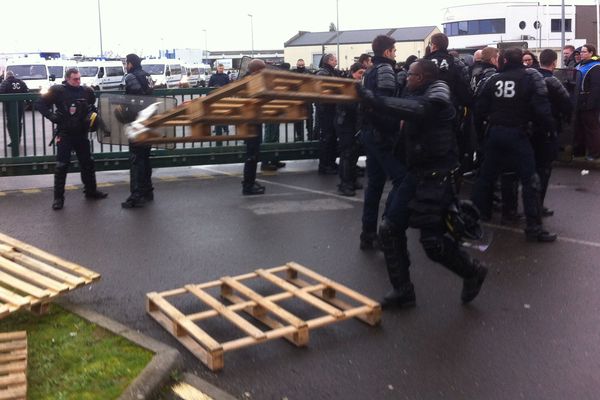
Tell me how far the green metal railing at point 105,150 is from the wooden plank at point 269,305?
5658mm

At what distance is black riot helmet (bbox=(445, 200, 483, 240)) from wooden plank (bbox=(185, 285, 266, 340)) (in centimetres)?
159

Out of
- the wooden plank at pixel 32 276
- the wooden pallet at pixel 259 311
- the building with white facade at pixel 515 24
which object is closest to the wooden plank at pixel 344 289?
the wooden pallet at pixel 259 311

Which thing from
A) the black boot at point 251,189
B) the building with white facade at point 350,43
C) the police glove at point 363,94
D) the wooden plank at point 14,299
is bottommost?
the wooden plank at point 14,299

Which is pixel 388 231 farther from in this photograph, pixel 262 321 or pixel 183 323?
pixel 183 323

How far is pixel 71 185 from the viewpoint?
1133cm

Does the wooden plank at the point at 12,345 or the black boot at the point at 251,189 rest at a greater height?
the black boot at the point at 251,189

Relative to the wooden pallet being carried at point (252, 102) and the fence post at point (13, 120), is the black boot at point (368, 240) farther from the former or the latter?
the fence post at point (13, 120)

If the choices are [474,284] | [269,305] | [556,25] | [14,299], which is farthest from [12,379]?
[556,25]

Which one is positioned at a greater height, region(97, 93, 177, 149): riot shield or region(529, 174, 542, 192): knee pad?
region(97, 93, 177, 149): riot shield

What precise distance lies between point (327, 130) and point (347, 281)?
5495 mm

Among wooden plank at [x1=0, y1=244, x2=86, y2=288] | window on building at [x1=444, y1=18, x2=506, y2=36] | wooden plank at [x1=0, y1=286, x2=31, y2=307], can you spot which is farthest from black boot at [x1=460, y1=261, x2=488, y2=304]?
window on building at [x1=444, y1=18, x2=506, y2=36]

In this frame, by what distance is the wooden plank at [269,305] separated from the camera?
4812 mm

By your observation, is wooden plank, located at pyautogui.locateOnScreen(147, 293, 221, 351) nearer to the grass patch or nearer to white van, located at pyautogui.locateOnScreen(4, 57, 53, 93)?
the grass patch

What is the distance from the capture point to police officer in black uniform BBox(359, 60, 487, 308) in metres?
5.11
